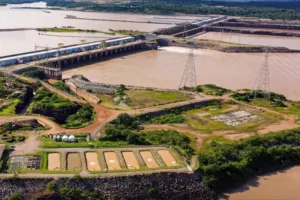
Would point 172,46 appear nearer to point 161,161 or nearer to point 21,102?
point 21,102

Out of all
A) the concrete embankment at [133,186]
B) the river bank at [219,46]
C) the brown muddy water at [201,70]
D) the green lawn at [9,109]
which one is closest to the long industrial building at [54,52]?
the brown muddy water at [201,70]

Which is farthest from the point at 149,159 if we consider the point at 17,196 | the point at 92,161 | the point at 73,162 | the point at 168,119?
the point at 168,119

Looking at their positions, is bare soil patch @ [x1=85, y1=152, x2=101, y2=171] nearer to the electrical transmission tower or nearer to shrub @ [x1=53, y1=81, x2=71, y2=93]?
shrub @ [x1=53, y1=81, x2=71, y2=93]

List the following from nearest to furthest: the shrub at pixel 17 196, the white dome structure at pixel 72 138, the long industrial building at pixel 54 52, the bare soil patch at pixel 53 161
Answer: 1. the shrub at pixel 17 196
2. the bare soil patch at pixel 53 161
3. the white dome structure at pixel 72 138
4. the long industrial building at pixel 54 52

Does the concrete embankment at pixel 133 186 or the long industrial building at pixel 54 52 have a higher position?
the long industrial building at pixel 54 52

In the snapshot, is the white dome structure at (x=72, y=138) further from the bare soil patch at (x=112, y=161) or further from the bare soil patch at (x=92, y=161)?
the bare soil patch at (x=112, y=161)

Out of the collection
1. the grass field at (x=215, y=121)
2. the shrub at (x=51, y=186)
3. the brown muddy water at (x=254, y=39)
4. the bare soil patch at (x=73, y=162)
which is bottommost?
the shrub at (x=51, y=186)

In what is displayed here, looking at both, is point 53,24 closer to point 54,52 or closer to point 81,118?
point 54,52
